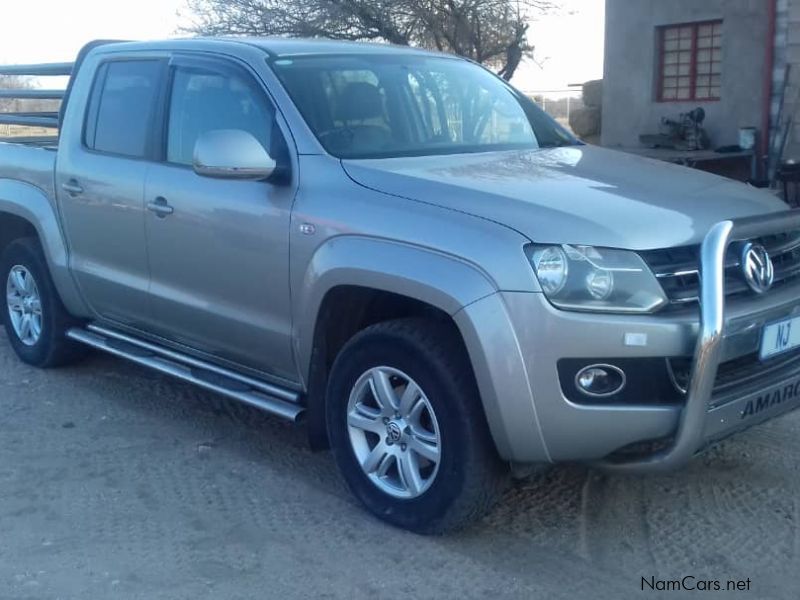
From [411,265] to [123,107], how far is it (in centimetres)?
250

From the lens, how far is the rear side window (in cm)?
562

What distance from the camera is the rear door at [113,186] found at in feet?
18.2

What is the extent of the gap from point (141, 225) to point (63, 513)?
4.90ft

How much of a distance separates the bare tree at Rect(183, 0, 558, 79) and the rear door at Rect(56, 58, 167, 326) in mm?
11307

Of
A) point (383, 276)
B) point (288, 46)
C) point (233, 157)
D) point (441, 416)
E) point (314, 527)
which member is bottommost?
point (314, 527)

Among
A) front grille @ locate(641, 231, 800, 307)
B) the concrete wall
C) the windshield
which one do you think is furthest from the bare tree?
front grille @ locate(641, 231, 800, 307)

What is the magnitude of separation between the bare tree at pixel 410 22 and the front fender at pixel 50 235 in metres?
11.0

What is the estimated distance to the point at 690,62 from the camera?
15.0 m

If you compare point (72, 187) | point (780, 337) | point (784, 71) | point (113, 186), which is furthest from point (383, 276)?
point (784, 71)

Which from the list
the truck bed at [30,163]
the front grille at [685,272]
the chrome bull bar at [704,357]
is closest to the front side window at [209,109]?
the truck bed at [30,163]

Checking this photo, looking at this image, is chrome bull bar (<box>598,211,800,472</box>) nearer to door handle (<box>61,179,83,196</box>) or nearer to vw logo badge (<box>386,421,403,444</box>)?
vw logo badge (<box>386,421,403,444</box>)

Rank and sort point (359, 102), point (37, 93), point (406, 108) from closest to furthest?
point (359, 102) < point (406, 108) < point (37, 93)

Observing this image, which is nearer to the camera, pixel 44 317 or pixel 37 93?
pixel 44 317

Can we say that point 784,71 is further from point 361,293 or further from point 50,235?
point 361,293
